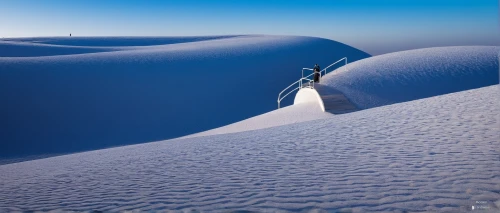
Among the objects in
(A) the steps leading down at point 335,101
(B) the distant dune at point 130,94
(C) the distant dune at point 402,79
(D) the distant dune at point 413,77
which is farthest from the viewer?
(B) the distant dune at point 130,94

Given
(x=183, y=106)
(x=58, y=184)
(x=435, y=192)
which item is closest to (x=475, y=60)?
(x=183, y=106)

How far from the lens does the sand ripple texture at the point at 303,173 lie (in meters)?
5.18

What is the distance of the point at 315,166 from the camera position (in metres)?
6.84

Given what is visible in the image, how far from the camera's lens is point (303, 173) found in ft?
21.2

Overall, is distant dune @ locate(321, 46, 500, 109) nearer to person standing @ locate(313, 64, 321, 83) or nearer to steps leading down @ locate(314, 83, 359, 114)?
person standing @ locate(313, 64, 321, 83)

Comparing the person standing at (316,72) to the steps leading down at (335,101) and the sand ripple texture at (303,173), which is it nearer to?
the steps leading down at (335,101)

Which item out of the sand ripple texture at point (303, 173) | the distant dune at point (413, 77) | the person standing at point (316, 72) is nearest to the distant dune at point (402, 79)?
→ the distant dune at point (413, 77)

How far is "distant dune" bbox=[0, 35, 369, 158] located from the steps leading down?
30.4 feet

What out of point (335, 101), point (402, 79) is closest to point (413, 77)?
point (402, 79)

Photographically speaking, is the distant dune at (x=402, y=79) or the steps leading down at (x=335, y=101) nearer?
the steps leading down at (x=335, y=101)

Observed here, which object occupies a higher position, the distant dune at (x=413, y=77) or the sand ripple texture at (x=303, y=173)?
the distant dune at (x=413, y=77)

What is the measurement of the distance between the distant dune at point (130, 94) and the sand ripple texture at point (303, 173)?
13675 millimetres

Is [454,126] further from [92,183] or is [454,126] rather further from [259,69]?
[259,69]

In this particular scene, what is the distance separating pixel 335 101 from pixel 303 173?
1099 centimetres
